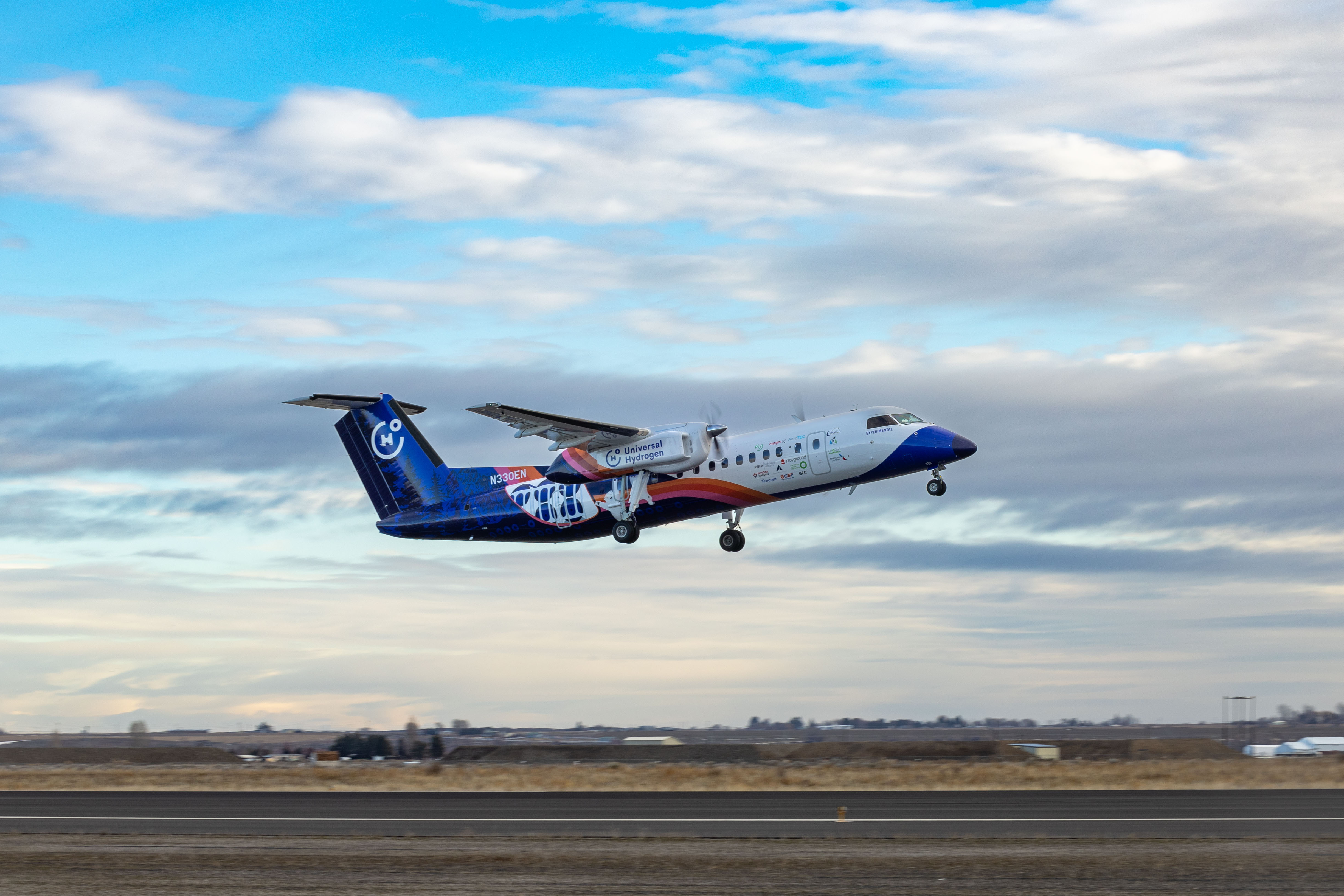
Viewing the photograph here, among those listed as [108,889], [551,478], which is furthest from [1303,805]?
[108,889]

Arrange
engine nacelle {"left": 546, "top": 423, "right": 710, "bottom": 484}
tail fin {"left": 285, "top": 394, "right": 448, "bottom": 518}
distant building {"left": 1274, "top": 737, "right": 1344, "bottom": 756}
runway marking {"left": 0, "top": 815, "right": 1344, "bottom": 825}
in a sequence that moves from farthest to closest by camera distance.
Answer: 1. distant building {"left": 1274, "top": 737, "right": 1344, "bottom": 756}
2. tail fin {"left": 285, "top": 394, "right": 448, "bottom": 518}
3. engine nacelle {"left": 546, "top": 423, "right": 710, "bottom": 484}
4. runway marking {"left": 0, "top": 815, "right": 1344, "bottom": 825}

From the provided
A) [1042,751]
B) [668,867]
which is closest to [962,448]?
[668,867]

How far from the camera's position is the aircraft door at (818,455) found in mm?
37531

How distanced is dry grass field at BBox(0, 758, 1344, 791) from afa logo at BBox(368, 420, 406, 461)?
1254 cm

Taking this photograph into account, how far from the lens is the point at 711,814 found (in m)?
30.6

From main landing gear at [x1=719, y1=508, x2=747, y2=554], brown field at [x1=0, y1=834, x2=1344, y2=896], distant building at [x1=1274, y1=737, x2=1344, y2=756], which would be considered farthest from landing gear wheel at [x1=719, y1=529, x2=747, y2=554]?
distant building at [x1=1274, y1=737, x2=1344, y2=756]

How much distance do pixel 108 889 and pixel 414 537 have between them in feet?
90.2

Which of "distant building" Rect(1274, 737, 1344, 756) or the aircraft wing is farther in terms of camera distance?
"distant building" Rect(1274, 737, 1344, 756)

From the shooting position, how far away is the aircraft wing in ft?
131

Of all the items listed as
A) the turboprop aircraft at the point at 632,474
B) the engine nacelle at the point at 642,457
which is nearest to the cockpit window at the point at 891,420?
the turboprop aircraft at the point at 632,474

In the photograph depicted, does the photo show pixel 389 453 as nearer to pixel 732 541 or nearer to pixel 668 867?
pixel 732 541

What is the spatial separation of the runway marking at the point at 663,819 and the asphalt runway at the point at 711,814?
76 millimetres

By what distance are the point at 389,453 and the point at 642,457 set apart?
13.6 m

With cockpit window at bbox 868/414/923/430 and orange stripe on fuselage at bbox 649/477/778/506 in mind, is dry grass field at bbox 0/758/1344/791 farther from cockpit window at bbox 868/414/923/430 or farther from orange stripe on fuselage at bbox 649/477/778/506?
cockpit window at bbox 868/414/923/430
